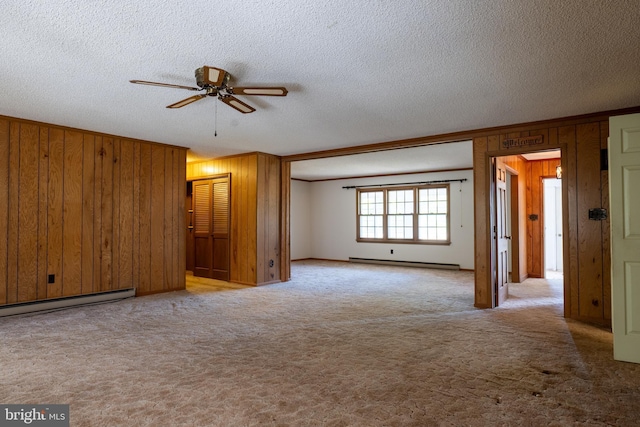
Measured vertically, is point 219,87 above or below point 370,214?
above

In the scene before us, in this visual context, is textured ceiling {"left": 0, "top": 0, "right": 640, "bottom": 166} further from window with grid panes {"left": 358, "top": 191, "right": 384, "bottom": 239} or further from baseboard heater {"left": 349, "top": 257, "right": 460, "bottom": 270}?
window with grid panes {"left": 358, "top": 191, "right": 384, "bottom": 239}

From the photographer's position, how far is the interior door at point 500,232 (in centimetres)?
509

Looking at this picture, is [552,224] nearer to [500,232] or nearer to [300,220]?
[500,232]

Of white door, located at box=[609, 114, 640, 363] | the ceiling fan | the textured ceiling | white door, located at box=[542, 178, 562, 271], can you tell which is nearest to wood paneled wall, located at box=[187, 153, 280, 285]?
the textured ceiling

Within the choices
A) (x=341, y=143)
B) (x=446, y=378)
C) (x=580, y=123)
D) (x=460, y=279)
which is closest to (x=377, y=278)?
(x=460, y=279)

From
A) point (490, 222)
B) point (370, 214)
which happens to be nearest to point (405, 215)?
point (370, 214)

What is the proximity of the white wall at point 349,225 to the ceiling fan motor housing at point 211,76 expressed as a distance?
22.9 feet

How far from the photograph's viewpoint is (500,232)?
209 inches

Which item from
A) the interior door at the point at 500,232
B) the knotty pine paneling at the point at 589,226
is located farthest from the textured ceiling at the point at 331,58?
the interior door at the point at 500,232

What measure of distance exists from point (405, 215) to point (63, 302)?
724 centimetres

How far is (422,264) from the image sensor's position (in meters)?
9.12

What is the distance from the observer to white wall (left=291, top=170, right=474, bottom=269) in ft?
28.7

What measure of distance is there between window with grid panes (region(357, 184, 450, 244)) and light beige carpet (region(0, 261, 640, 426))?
13.6 feet

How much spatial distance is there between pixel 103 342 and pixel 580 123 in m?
5.40
